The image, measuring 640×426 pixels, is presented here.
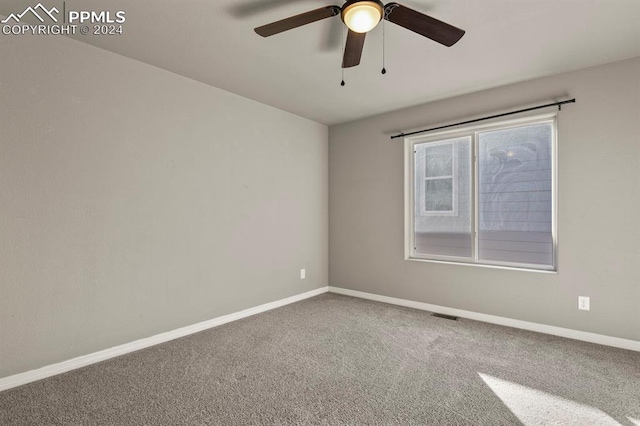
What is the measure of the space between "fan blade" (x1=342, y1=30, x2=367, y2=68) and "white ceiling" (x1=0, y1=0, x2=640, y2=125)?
280mm

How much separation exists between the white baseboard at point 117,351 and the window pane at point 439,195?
7.55 ft

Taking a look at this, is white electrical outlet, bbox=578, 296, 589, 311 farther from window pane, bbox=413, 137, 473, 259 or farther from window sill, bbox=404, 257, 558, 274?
window pane, bbox=413, 137, 473, 259

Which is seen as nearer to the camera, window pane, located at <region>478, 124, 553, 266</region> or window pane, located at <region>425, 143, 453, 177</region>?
window pane, located at <region>478, 124, 553, 266</region>

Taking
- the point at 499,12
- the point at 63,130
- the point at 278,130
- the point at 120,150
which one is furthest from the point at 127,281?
the point at 499,12

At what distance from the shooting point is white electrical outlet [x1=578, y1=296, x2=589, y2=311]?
117 inches

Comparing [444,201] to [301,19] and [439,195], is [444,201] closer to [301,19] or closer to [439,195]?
[439,195]

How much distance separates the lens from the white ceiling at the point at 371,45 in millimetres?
2137

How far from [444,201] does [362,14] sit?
106 inches

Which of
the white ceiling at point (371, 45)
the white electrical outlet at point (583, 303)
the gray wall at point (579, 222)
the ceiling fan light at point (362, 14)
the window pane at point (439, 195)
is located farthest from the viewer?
the window pane at point (439, 195)

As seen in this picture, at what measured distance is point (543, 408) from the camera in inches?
76.9

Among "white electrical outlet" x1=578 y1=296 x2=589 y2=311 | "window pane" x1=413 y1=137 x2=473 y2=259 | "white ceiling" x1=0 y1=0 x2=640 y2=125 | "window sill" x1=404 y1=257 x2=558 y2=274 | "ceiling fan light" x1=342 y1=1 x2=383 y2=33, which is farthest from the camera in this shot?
"window pane" x1=413 y1=137 x2=473 y2=259

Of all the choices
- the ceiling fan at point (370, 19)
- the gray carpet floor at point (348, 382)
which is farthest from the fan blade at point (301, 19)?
the gray carpet floor at point (348, 382)

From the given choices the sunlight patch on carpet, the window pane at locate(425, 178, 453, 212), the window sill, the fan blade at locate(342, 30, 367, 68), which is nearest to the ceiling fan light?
the fan blade at locate(342, 30, 367, 68)

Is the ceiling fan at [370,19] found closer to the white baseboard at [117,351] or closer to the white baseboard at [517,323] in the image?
the white baseboard at [117,351]
